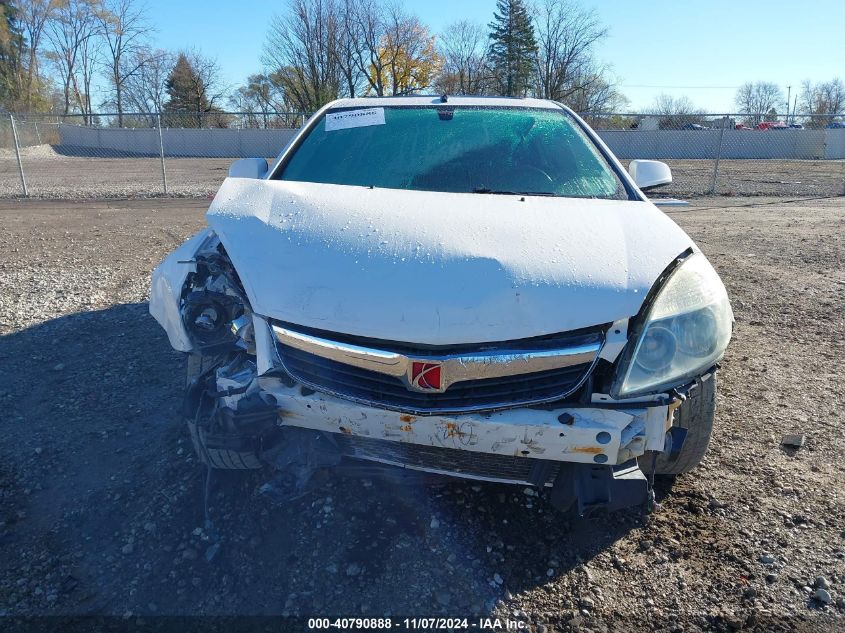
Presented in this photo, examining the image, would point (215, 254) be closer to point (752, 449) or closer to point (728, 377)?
point (752, 449)

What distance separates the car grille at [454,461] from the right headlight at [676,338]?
0.42 m

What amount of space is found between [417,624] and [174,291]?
5.12 ft

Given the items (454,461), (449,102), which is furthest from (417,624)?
(449,102)

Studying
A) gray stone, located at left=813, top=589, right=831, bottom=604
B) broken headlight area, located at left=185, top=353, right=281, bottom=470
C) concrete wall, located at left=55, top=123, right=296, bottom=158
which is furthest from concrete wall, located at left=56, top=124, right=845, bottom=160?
gray stone, located at left=813, top=589, right=831, bottom=604

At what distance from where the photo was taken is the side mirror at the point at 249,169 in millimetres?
3686

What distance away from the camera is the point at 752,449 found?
304cm

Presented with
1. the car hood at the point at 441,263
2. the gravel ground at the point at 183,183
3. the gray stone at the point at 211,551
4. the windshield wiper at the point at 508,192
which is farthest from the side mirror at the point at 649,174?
the gravel ground at the point at 183,183

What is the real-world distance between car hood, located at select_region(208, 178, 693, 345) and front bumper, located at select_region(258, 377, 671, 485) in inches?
10.5

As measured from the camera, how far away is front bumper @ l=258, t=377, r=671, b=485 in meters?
2.00

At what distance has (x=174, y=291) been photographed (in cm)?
247

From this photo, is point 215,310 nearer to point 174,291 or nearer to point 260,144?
point 174,291

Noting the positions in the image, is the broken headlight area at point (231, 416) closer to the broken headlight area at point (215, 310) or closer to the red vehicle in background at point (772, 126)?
the broken headlight area at point (215, 310)

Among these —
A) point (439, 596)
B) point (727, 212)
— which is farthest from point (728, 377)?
point (727, 212)

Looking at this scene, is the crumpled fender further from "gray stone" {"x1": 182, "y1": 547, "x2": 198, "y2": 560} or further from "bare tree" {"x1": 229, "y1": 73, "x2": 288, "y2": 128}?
"bare tree" {"x1": 229, "y1": 73, "x2": 288, "y2": 128}
